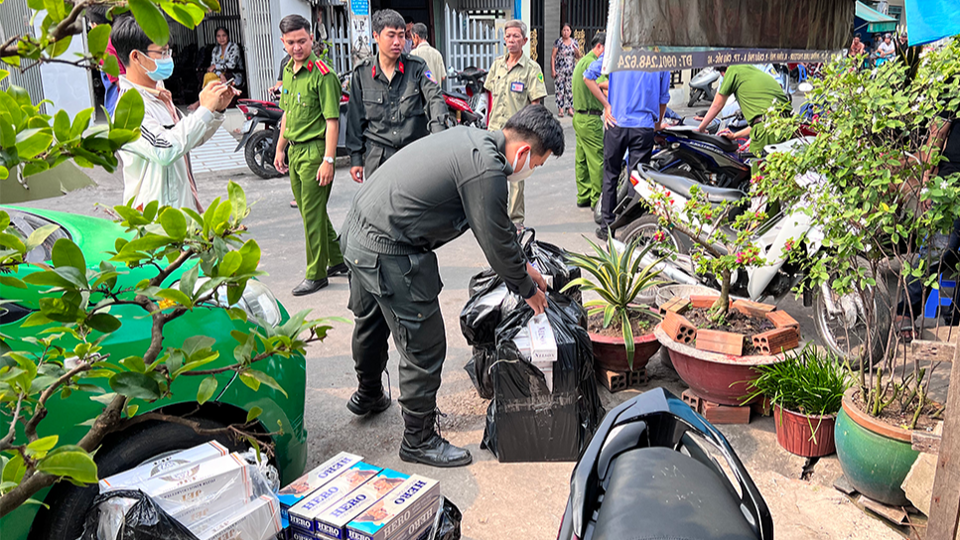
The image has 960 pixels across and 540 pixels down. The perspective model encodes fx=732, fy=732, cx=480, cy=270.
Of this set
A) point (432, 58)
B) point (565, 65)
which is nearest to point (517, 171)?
point (432, 58)

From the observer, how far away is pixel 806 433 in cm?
335

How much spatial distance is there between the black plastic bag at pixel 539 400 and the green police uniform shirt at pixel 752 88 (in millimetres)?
3911

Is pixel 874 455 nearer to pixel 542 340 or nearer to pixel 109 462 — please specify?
pixel 542 340

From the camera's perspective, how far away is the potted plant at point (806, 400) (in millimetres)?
3336

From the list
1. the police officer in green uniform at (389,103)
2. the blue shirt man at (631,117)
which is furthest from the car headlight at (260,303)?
the blue shirt man at (631,117)

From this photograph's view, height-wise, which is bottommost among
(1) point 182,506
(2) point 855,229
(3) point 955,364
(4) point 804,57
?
(1) point 182,506

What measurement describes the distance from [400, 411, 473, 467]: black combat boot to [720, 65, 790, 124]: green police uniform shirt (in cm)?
443

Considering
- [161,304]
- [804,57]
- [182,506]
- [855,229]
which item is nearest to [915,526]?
[855,229]

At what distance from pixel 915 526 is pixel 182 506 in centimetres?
272

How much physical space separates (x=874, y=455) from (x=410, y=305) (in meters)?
1.96

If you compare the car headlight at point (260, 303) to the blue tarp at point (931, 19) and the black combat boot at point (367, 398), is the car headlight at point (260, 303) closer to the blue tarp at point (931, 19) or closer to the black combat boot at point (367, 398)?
the black combat boot at point (367, 398)

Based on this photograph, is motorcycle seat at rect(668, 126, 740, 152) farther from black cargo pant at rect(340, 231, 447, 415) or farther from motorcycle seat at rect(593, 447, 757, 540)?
motorcycle seat at rect(593, 447, 757, 540)

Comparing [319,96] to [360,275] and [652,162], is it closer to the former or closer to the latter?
[360,275]

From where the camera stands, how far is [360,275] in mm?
3207
